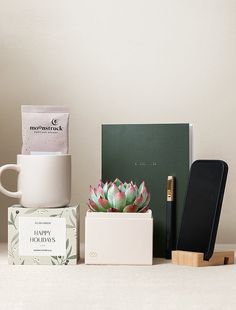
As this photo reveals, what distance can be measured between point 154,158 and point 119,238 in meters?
0.19

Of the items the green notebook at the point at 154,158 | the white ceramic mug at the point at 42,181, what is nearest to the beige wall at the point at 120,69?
the green notebook at the point at 154,158

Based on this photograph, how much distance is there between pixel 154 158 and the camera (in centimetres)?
120

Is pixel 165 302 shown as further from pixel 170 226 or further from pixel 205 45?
pixel 205 45

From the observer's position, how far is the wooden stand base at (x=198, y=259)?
3.56 feet

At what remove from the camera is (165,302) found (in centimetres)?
83

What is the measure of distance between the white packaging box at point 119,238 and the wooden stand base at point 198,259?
0.05 m

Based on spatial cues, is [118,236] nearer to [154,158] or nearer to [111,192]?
[111,192]

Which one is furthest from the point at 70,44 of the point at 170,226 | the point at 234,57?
the point at 170,226

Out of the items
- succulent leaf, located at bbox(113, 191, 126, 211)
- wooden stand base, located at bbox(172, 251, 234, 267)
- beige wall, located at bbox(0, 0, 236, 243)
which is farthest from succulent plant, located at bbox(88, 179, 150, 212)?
beige wall, located at bbox(0, 0, 236, 243)

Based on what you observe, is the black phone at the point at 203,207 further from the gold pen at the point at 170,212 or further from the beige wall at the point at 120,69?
the beige wall at the point at 120,69

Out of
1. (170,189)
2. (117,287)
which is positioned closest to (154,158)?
(170,189)

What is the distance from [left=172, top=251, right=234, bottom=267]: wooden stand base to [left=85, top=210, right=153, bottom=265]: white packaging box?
51 millimetres

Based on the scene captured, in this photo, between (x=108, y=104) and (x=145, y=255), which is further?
(x=108, y=104)

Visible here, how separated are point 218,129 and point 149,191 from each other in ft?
0.90
